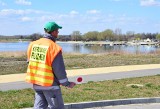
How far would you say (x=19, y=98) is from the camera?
9930 millimetres

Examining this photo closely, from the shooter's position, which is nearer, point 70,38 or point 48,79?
point 48,79

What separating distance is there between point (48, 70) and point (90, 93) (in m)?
5.46

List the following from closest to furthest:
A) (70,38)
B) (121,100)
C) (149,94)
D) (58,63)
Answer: (58,63) < (121,100) < (149,94) < (70,38)

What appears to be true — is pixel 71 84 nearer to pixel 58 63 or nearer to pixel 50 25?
pixel 58 63

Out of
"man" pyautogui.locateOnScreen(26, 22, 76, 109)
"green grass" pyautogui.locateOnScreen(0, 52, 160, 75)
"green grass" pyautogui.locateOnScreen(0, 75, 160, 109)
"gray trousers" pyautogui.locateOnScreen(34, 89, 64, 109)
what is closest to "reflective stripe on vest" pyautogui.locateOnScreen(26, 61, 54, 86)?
"man" pyautogui.locateOnScreen(26, 22, 76, 109)

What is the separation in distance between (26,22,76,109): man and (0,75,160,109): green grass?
3176 millimetres

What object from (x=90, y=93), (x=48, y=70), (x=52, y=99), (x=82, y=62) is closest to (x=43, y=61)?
(x=48, y=70)

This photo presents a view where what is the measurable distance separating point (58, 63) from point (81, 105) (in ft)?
12.4

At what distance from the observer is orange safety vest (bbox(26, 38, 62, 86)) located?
5574 mm

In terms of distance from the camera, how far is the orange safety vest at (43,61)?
557 centimetres

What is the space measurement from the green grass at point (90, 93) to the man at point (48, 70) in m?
3.18

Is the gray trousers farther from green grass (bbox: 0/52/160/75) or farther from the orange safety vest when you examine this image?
green grass (bbox: 0/52/160/75)

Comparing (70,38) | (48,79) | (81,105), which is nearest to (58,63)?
(48,79)

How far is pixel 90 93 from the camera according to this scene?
35.9 ft
